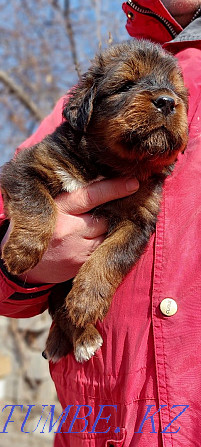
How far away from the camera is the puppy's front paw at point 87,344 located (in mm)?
2340

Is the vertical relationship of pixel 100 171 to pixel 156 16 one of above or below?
below

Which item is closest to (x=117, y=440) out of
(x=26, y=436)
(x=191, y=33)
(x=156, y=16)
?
(x=191, y=33)

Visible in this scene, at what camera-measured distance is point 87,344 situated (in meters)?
2.38

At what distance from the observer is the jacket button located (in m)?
2.05

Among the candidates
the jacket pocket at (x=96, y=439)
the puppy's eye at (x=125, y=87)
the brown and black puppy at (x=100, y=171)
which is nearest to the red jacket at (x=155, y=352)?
the jacket pocket at (x=96, y=439)

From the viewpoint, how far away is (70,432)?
2.39 meters

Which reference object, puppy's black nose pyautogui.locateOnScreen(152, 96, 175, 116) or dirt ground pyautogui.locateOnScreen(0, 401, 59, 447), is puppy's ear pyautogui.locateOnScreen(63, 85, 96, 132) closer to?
puppy's black nose pyautogui.locateOnScreen(152, 96, 175, 116)

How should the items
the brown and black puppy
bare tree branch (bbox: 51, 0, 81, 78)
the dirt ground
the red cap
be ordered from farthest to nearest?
bare tree branch (bbox: 51, 0, 81, 78), the dirt ground, the red cap, the brown and black puppy

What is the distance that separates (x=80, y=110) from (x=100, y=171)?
0.32 meters

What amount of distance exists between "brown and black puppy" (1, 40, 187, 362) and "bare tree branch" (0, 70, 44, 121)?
6.86m

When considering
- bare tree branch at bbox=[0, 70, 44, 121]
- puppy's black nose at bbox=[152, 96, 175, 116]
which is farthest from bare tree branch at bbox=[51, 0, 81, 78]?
puppy's black nose at bbox=[152, 96, 175, 116]

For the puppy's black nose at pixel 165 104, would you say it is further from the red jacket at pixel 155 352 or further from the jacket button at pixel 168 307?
the jacket button at pixel 168 307

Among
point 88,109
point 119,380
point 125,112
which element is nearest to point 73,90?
point 88,109

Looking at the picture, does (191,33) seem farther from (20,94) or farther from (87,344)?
(20,94)
